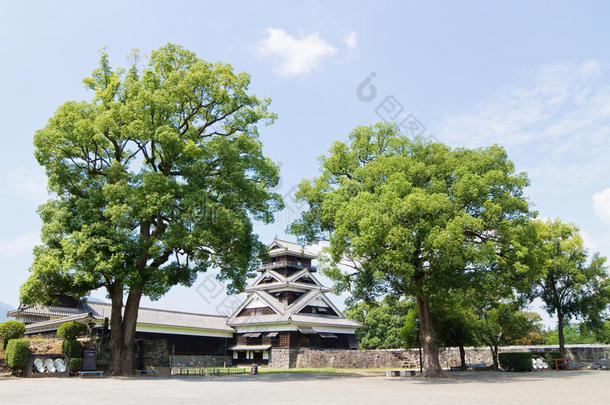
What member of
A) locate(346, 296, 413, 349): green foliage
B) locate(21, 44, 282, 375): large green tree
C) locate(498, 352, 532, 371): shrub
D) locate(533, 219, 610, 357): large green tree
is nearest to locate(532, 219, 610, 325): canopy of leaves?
locate(533, 219, 610, 357): large green tree

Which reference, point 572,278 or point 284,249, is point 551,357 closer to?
point 572,278

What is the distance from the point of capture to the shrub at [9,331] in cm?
2089

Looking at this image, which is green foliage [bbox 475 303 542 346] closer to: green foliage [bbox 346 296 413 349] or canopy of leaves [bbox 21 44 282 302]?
canopy of leaves [bbox 21 44 282 302]

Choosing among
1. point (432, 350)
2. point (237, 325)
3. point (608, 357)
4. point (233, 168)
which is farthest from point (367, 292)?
point (237, 325)

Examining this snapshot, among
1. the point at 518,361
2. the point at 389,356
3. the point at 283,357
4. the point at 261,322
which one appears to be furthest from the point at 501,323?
the point at 261,322

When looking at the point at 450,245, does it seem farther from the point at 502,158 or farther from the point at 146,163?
the point at 146,163

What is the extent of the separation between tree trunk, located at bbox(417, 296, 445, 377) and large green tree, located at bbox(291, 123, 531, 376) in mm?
45

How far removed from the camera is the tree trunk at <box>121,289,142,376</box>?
66.0 feet

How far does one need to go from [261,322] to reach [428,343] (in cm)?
2142

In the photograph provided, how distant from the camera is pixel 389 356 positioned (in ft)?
104

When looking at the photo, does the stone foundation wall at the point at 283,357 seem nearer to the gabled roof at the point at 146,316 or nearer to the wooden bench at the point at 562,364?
the gabled roof at the point at 146,316

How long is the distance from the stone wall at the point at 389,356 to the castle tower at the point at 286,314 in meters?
1.30

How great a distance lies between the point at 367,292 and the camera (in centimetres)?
2208

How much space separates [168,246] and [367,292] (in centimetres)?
993
